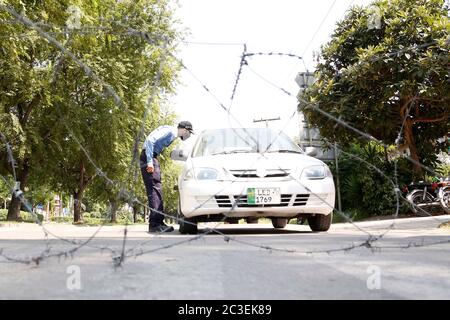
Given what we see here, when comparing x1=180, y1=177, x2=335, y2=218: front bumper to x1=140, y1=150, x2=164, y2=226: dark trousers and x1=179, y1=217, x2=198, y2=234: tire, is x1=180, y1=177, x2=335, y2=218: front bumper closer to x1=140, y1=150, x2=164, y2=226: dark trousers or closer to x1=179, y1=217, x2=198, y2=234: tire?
x1=179, y1=217, x2=198, y2=234: tire

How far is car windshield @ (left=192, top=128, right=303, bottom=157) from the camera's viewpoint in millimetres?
8109

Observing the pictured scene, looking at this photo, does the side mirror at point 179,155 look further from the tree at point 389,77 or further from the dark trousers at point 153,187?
the tree at point 389,77

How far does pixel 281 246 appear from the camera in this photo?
519 cm

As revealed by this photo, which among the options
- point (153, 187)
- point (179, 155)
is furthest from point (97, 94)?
point (153, 187)

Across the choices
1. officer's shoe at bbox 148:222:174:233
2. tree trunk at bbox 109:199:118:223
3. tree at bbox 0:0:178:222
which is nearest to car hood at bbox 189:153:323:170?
officer's shoe at bbox 148:222:174:233

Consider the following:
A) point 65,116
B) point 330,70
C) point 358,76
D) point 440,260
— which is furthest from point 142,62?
point 440,260

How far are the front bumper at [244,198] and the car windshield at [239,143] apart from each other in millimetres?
784

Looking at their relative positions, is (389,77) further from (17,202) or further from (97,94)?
(17,202)

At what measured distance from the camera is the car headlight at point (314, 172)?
296 inches

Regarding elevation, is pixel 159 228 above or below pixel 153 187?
below

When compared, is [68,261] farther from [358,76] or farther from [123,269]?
[358,76]

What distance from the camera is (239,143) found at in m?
8.34

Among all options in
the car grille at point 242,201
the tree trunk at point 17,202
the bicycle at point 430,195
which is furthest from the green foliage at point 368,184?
the tree trunk at point 17,202

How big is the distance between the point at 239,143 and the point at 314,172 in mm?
1262
